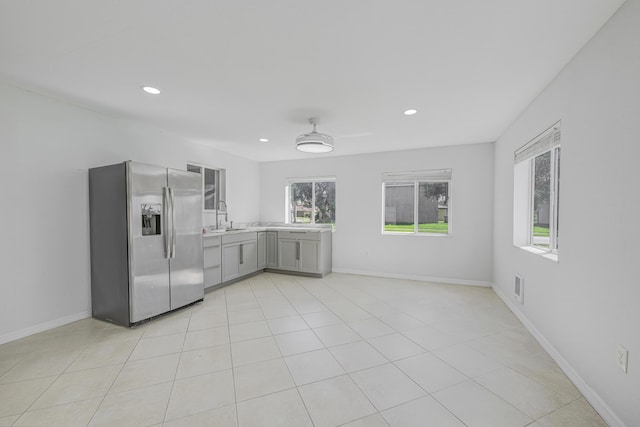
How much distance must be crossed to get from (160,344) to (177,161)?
2.87 meters

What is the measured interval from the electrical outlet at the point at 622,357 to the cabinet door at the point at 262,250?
4975 mm

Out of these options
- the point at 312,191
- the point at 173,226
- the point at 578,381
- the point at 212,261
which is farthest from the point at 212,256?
the point at 578,381

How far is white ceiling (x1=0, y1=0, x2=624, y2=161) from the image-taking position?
1662mm

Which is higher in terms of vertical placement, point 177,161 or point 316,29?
A: point 316,29

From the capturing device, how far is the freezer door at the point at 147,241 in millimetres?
3027

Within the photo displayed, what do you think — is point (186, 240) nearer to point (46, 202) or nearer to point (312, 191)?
point (46, 202)

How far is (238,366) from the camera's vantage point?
2307 millimetres

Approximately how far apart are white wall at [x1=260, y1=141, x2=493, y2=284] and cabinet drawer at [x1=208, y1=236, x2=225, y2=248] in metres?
2.07

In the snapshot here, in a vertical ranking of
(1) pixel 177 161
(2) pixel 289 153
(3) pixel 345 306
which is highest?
(2) pixel 289 153

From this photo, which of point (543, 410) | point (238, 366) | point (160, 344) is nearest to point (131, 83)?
point (160, 344)

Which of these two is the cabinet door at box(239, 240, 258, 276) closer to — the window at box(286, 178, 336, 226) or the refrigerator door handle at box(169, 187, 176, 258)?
the window at box(286, 178, 336, 226)

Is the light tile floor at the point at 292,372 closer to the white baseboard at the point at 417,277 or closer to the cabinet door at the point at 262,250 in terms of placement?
the white baseboard at the point at 417,277

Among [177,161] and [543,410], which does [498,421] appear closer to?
[543,410]

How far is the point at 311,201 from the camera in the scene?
624 cm
